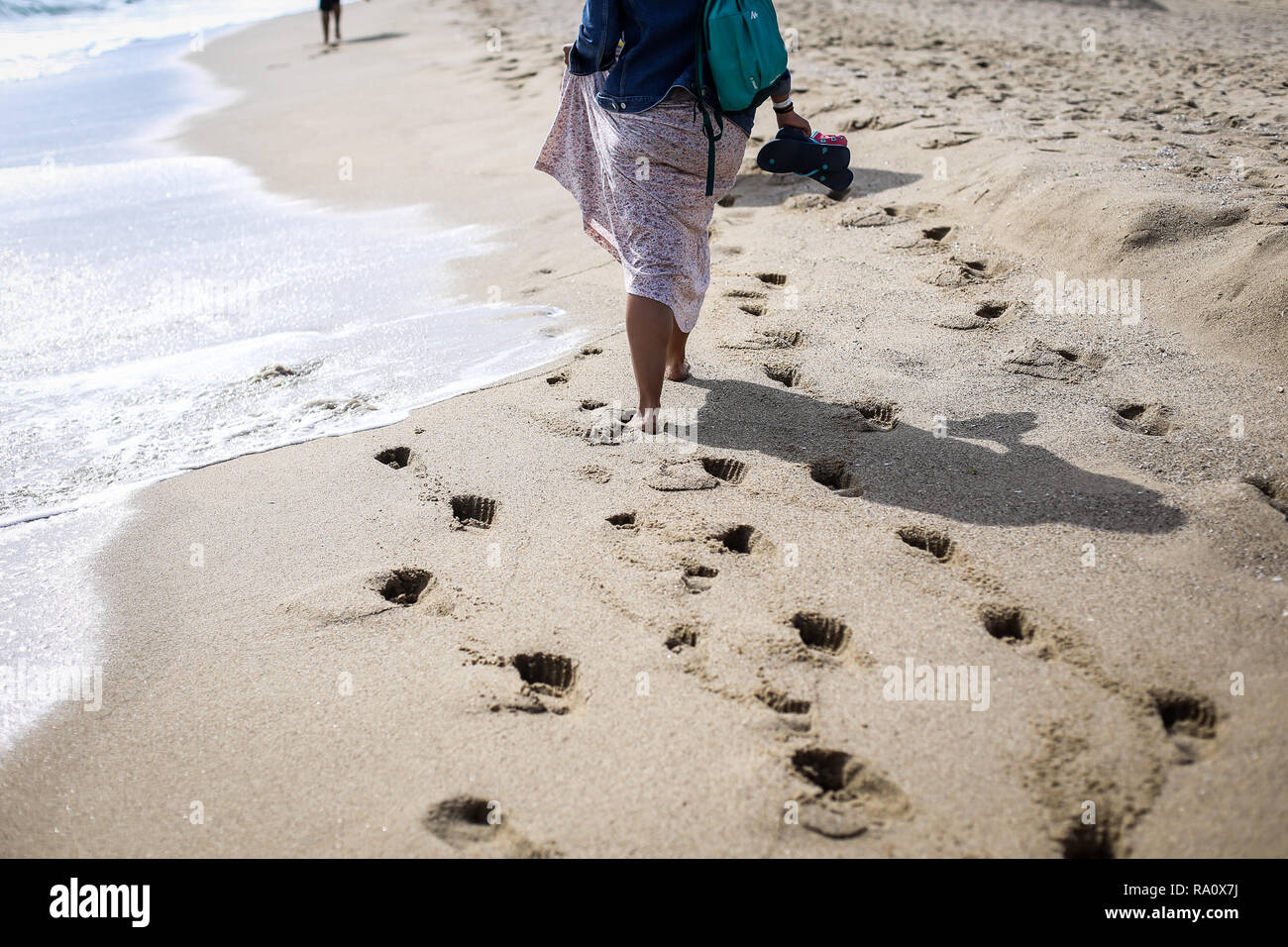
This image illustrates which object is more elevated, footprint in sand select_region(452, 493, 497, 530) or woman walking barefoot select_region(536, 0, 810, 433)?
woman walking barefoot select_region(536, 0, 810, 433)

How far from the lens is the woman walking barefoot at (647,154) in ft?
8.05

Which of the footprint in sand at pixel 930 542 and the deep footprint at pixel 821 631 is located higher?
the footprint in sand at pixel 930 542

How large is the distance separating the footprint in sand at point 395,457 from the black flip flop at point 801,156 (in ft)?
4.51

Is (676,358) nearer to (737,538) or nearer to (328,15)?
(737,538)

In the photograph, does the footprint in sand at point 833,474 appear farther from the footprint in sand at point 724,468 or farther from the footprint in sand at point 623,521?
the footprint in sand at point 623,521

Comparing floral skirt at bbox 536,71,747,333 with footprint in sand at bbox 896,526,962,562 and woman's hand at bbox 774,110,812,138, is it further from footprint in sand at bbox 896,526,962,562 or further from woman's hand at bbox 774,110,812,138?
footprint in sand at bbox 896,526,962,562

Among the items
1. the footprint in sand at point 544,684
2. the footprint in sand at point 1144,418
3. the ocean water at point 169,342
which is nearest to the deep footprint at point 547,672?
the footprint in sand at point 544,684

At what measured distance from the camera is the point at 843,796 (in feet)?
5.67

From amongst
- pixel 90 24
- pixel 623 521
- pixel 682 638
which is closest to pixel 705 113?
pixel 623 521

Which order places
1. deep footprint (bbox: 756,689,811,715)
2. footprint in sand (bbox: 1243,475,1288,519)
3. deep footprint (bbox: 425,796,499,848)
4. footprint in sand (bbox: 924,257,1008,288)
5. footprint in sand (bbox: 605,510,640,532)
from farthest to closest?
footprint in sand (bbox: 924,257,1008,288), footprint in sand (bbox: 605,510,640,532), footprint in sand (bbox: 1243,475,1288,519), deep footprint (bbox: 756,689,811,715), deep footprint (bbox: 425,796,499,848)

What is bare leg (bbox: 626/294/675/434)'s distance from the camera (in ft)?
8.89

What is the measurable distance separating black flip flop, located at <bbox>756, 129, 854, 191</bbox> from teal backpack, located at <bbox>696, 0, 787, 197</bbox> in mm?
176

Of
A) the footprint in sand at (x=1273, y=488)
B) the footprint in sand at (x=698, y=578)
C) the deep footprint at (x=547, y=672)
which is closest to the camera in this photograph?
the deep footprint at (x=547, y=672)

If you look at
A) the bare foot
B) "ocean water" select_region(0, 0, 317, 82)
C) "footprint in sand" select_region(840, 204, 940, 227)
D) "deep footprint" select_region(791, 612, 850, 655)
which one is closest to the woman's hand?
the bare foot
